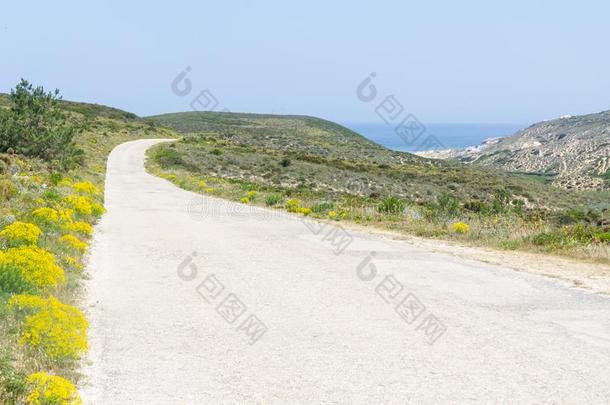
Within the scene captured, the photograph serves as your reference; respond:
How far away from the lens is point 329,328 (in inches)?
284

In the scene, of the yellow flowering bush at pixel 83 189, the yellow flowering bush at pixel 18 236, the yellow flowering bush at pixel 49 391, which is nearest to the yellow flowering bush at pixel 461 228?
the yellow flowering bush at pixel 18 236

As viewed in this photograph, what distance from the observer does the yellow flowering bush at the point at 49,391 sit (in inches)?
183

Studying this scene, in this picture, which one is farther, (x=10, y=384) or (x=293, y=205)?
(x=293, y=205)

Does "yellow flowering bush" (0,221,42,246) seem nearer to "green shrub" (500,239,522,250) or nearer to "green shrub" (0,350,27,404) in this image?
"green shrub" (0,350,27,404)

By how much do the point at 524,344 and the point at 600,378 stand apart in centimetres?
104

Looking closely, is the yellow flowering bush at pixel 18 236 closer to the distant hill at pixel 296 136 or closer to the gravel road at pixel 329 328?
the gravel road at pixel 329 328

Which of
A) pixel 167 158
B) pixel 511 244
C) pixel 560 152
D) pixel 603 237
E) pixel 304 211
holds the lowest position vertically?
pixel 560 152

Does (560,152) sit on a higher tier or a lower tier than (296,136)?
lower

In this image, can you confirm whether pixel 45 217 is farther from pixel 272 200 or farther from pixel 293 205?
pixel 272 200

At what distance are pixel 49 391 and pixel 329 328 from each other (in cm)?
336

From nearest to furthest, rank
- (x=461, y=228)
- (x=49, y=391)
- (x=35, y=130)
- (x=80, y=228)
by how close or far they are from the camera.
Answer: (x=49, y=391) → (x=80, y=228) → (x=461, y=228) → (x=35, y=130)

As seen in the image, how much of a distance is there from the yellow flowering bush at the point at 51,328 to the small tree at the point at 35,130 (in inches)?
947

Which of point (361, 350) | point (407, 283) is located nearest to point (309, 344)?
point (361, 350)

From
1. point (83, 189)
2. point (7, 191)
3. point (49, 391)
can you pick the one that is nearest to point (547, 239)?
point (49, 391)
